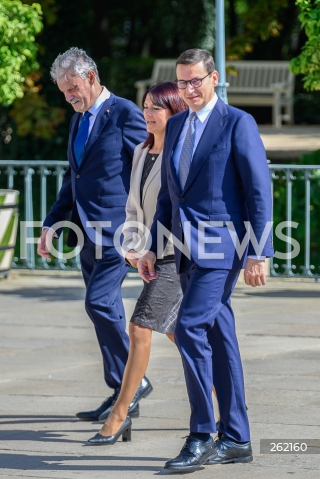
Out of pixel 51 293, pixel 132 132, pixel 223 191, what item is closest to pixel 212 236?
pixel 223 191

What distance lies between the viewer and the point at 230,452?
15.7 ft

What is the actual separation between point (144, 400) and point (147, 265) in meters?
1.39

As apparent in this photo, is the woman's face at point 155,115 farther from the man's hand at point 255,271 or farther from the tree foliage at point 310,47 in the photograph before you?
the tree foliage at point 310,47

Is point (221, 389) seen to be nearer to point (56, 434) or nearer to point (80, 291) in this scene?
point (56, 434)

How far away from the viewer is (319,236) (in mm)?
11531

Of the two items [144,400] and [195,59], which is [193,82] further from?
[144,400]

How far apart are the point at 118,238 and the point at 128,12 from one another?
24613 mm

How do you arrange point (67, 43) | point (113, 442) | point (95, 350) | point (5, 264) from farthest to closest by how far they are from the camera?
point (67, 43)
point (5, 264)
point (95, 350)
point (113, 442)

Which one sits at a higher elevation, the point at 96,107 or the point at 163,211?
the point at 96,107

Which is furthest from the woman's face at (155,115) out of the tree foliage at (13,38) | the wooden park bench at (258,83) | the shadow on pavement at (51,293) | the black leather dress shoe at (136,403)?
the wooden park bench at (258,83)

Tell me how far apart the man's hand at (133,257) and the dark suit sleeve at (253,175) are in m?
0.82

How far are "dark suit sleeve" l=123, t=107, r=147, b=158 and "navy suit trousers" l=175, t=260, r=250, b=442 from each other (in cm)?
110

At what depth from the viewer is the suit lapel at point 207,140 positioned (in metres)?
4.70

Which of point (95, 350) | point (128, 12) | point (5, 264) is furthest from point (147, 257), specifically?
point (128, 12)
